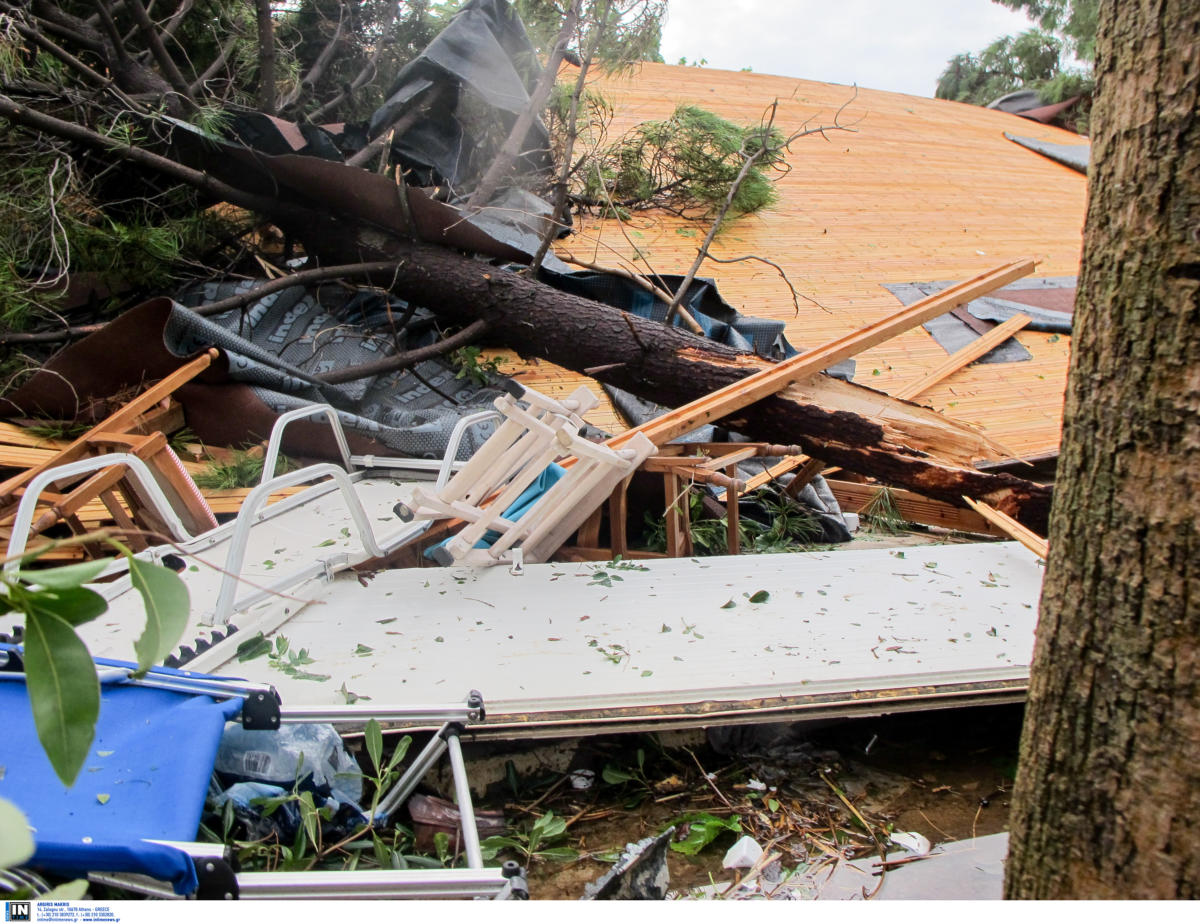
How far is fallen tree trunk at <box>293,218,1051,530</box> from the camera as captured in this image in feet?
11.1

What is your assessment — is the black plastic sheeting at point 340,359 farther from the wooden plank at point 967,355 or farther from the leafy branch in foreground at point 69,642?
the leafy branch in foreground at point 69,642

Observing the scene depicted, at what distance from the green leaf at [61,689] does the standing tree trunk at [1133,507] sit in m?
1.02

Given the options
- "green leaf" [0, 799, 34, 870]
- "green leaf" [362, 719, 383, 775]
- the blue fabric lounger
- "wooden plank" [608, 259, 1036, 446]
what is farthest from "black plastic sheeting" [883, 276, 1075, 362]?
"green leaf" [0, 799, 34, 870]

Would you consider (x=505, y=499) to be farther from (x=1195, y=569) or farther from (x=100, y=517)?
(x=1195, y=569)

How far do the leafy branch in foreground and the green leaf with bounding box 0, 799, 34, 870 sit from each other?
0.12 feet

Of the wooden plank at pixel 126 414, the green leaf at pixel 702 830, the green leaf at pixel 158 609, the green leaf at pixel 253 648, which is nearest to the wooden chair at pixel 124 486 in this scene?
the wooden plank at pixel 126 414

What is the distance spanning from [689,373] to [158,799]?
8.64 ft

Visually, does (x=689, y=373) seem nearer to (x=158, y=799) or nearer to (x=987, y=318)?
(x=158, y=799)

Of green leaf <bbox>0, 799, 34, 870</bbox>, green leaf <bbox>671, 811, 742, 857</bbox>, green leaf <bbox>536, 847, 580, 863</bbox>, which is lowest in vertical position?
green leaf <bbox>536, 847, 580, 863</bbox>

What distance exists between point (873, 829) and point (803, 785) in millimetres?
231

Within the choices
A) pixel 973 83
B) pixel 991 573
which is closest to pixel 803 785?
A: pixel 991 573

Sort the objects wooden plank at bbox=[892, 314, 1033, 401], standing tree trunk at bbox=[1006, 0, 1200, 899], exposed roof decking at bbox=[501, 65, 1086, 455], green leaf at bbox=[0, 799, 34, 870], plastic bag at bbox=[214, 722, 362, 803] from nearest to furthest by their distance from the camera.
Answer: green leaf at bbox=[0, 799, 34, 870] → standing tree trunk at bbox=[1006, 0, 1200, 899] → plastic bag at bbox=[214, 722, 362, 803] → wooden plank at bbox=[892, 314, 1033, 401] → exposed roof decking at bbox=[501, 65, 1086, 455]

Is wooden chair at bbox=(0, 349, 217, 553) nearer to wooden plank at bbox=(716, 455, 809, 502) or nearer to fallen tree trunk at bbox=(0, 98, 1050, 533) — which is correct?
fallen tree trunk at bbox=(0, 98, 1050, 533)

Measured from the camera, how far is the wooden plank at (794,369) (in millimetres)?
3166
